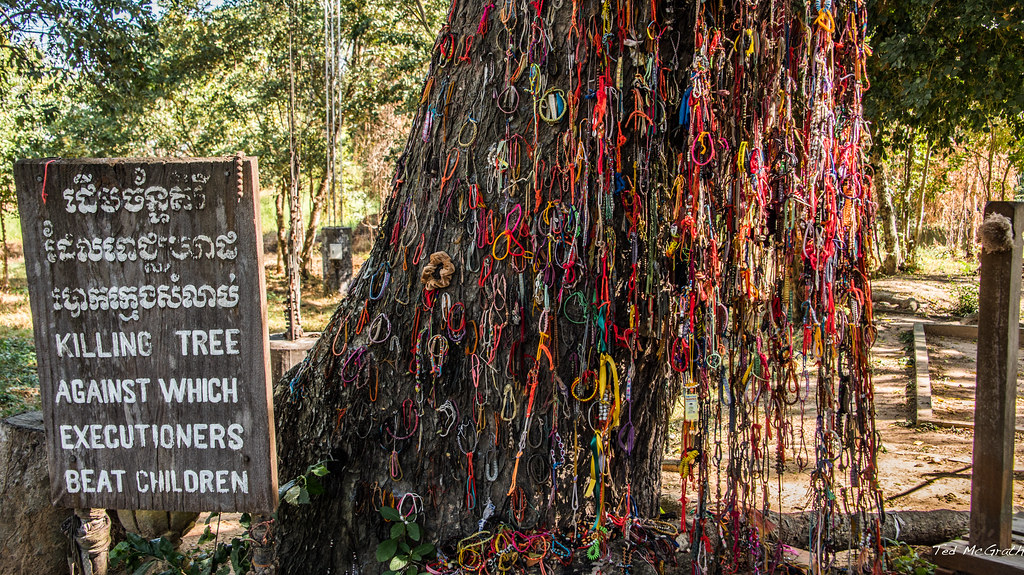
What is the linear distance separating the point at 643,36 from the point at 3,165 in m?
14.4

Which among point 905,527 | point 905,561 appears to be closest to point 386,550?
point 905,561

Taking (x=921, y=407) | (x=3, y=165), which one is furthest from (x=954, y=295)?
(x=3, y=165)

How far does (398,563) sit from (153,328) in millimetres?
1233

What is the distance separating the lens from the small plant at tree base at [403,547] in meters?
2.71

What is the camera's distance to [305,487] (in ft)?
9.07

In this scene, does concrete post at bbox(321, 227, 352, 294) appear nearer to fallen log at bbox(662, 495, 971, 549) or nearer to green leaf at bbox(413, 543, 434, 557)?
fallen log at bbox(662, 495, 971, 549)

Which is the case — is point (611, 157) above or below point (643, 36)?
below

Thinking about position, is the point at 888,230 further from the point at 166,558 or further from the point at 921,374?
the point at 166,558

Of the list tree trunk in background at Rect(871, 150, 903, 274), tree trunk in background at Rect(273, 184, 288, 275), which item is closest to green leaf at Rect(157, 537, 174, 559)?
tree trunk in background at Rect(871, 150, 903, 274)

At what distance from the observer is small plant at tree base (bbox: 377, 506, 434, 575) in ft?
8.88

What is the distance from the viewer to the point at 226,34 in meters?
13.3

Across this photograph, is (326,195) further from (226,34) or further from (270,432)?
(270,432)

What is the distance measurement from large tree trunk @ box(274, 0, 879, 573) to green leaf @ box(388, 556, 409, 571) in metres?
0.17

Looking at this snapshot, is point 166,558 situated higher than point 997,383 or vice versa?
point 997,383
